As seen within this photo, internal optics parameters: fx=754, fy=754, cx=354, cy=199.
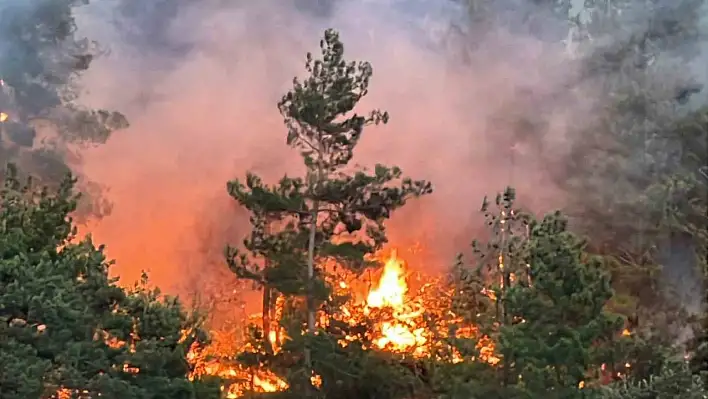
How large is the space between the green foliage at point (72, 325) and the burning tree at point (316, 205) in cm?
134

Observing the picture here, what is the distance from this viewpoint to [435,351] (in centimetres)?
800

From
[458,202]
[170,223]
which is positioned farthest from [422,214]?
[170,223]

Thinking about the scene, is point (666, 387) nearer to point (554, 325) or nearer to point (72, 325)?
point (554, 325)

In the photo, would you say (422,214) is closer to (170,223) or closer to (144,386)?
(170,223)

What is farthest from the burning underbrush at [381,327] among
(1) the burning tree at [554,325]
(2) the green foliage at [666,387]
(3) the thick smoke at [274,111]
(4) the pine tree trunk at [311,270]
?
(2) the green foliage at [666,387]

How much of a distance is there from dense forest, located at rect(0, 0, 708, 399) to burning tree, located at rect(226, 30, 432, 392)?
0.02 metres

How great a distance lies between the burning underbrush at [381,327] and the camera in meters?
7.64

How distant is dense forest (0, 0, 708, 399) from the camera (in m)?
5.83

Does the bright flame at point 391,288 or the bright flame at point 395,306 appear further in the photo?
the bright flame at point 391,288

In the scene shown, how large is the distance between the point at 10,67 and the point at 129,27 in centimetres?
170

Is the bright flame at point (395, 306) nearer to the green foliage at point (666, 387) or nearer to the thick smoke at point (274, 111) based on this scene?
the thick smoke at point (274, 111)

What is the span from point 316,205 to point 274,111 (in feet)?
10.2

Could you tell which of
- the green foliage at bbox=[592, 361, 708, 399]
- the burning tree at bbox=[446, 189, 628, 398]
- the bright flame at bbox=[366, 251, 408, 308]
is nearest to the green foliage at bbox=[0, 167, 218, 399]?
the burning tree at bbox=[446, 189, 628, 398]

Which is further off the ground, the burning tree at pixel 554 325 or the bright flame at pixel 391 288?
the bright flame at pixel 391 288
